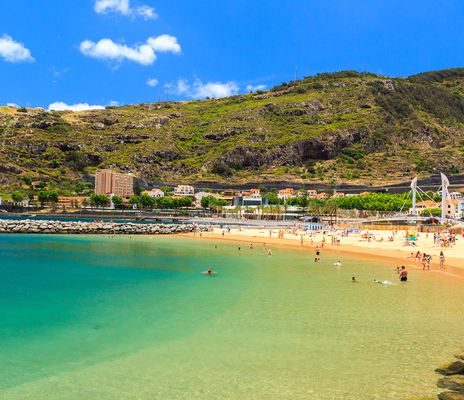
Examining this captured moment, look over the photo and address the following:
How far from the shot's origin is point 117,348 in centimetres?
1394

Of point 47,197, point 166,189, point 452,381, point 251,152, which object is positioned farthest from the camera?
point 251,152

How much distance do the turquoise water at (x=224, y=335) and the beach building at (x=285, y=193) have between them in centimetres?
11129

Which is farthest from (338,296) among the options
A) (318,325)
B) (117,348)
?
(117,348)

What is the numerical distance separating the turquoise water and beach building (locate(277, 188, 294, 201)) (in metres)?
111

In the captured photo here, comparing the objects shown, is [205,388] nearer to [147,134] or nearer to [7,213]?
[7,213]

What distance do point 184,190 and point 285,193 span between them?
34358 mm

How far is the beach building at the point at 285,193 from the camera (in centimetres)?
14064

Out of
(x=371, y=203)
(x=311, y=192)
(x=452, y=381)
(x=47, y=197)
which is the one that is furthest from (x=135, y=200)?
(x=452, y=381)

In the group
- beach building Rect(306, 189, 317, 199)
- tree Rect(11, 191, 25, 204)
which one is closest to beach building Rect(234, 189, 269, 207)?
beach building Rect(306, 189, 317, 199)

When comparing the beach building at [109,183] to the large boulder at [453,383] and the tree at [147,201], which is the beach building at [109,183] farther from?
the large boulder at [453,383]

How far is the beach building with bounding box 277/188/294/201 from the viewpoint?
140637mm

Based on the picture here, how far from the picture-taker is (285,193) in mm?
147875

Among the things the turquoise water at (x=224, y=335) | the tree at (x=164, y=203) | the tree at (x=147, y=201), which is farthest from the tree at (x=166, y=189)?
the turquoise water at (x=224, y=335)

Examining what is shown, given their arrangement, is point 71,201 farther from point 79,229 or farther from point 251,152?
point 251,152
